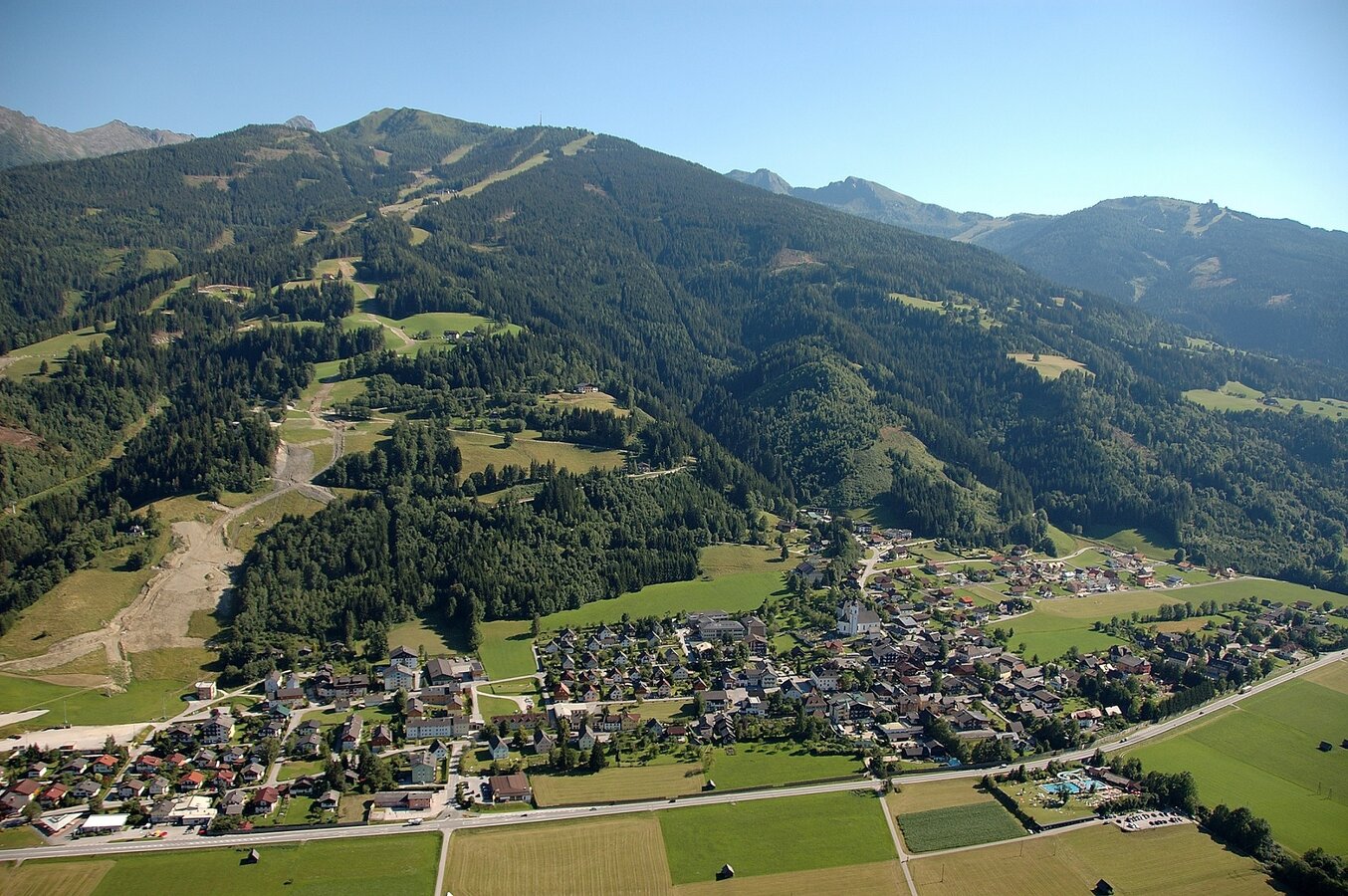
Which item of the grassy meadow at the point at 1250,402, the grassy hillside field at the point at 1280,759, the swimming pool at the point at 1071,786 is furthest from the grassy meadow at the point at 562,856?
the grassy meadow at the point at 1250,402

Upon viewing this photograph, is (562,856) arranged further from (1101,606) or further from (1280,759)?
(1101,606)

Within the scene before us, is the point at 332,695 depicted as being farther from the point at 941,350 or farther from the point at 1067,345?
the point at 1067,345

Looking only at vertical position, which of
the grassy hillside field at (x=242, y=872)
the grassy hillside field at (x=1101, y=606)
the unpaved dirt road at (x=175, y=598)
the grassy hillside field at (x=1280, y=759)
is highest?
the unpaved dirt road at (x=175, y=598)

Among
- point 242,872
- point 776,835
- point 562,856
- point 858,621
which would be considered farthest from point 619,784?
point 858,621

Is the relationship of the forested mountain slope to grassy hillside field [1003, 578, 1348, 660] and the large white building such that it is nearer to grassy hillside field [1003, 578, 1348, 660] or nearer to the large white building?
grassy hillside field [1003, 578, 1348, 660]

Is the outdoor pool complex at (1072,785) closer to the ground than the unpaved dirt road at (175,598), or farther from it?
closer to the ground

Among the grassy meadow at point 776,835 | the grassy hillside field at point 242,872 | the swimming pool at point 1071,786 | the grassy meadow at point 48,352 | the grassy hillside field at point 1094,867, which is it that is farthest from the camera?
the grassy meadow at point 48,352

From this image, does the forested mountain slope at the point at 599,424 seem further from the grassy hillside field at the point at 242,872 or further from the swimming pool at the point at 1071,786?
the swimming pool at the point at 1071,786

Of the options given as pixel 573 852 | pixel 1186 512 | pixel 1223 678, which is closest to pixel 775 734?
pixel 573 852

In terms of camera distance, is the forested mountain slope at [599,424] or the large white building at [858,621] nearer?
the large white building at [858,621]
